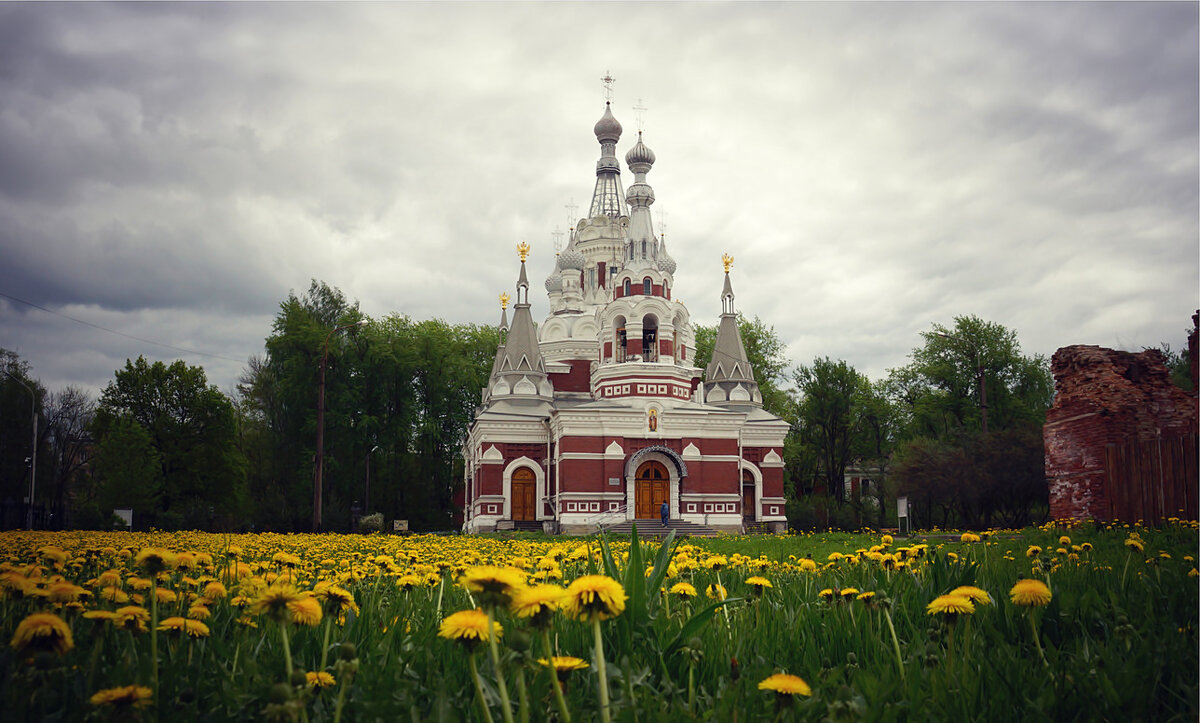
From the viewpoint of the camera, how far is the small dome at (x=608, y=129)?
1961 inches

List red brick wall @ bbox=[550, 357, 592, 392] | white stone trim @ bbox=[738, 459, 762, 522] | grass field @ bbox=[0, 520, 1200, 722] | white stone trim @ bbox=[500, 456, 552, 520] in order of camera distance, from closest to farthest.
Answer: grass field @ bbox=[0, 520, 1200, 722]
white stone trim @ bbox=[500, 456, 552, 520]
white stone trim @ bbox=[738, 459, 762, 522]
red brick wall @ bbox=[550, 357, 592, 392]

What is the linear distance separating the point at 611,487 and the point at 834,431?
22548 mm

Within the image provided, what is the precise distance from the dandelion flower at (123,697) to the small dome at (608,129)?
49933 mm

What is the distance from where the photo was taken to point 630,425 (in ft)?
116

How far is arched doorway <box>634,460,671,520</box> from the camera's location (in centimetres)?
3534

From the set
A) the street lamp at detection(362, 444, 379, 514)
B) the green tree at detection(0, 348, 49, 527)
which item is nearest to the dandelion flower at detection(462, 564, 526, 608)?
the green tree at detection(0, 348, 49, 527)

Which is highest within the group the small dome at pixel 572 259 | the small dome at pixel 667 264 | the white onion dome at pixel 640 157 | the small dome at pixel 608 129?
the small dome at pixel 608 129

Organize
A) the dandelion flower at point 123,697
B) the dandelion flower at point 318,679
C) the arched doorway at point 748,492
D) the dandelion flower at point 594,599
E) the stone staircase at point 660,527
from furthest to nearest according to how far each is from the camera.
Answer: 1. the arched doorway at point 748,492
2. the stone staircase at point 660,527
3. the dandelion flower at point 318,679
4. the dandelion flower at point 594,599
5. the dandelion flower at point 123,697

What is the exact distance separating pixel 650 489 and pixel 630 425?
2846 millimetres

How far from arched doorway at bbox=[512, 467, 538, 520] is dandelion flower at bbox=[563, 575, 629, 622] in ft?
117

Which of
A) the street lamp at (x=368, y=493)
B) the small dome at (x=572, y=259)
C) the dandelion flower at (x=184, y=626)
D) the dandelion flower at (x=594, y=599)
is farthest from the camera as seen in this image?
the small dome at (x=572, y=259)

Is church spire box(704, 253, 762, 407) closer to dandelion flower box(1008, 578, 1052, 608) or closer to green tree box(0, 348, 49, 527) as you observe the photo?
green tree box(0, 348, 49, 527)

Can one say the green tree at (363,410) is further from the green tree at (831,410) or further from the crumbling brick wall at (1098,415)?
the crumbling brick wall at (1098,415)

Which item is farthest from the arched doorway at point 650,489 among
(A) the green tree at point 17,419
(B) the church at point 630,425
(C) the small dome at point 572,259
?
(A) the green tree at point 17,419
